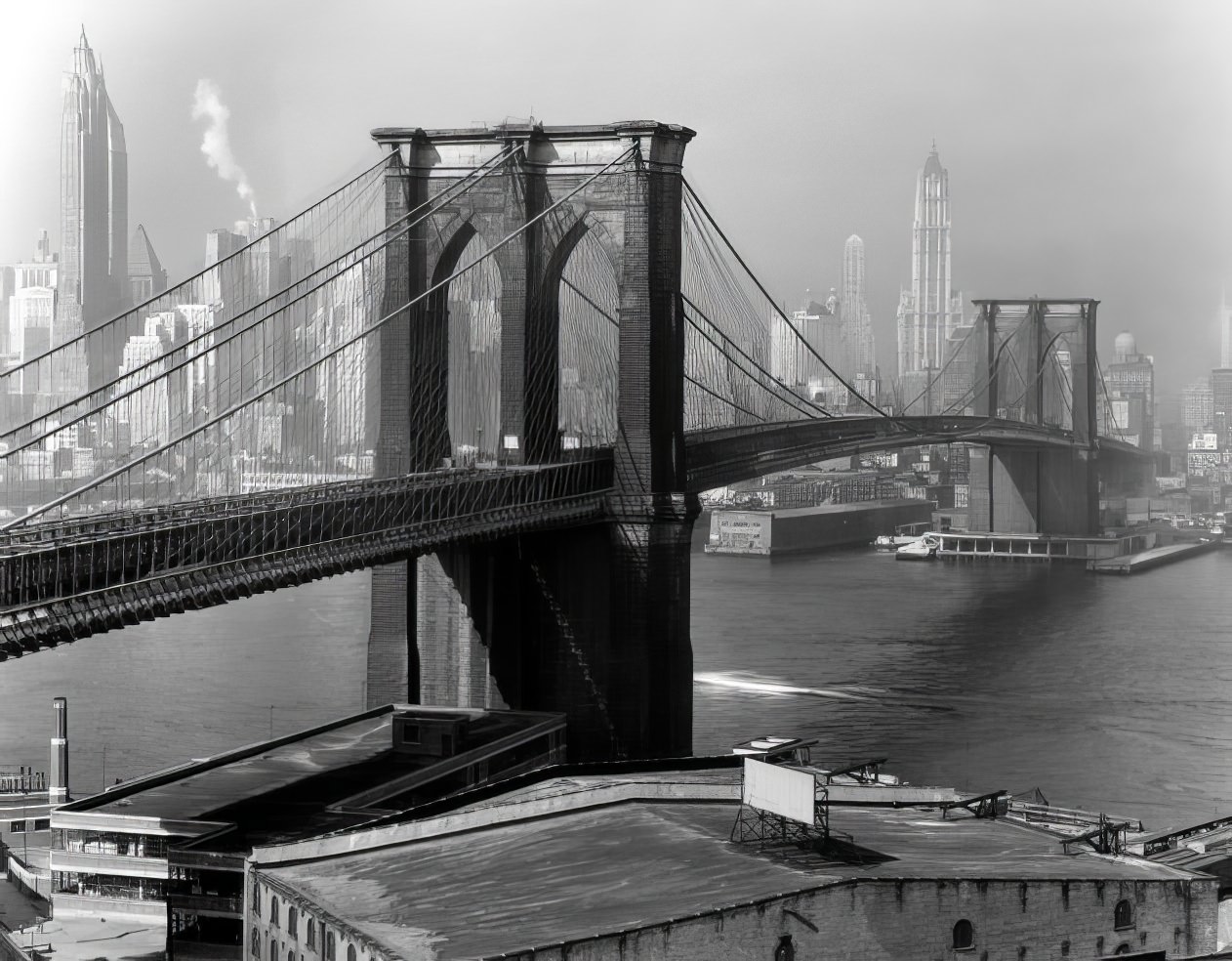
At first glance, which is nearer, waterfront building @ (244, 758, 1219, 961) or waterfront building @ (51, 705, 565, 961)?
waterfront building @ (244, 758, 1219, 961)

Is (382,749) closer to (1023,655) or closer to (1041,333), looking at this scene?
(1023,655)

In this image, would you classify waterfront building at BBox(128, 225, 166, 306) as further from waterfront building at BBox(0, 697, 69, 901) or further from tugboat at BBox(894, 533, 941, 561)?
waterfront building at BBox(0, 697, 69, 901)

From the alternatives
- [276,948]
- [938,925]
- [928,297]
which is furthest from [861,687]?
[928,297]

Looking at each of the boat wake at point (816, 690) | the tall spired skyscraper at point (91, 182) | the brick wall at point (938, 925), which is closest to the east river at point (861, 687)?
the boat wake at point (816, 690)

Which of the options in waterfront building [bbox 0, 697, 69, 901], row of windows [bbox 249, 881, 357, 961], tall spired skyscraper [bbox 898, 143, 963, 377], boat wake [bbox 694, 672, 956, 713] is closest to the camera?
row of windows [bbox 249, 881, 357, 961]

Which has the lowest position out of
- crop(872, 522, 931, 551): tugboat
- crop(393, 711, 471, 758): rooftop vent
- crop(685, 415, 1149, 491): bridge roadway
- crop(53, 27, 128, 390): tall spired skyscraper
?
crop(393, 711, 471, 758): rooftop vent

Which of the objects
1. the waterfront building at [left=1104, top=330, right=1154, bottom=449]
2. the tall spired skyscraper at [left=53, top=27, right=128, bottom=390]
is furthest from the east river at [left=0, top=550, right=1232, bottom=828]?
the waterfront building at [left=1104, top=330, right=1154, bottom=449]

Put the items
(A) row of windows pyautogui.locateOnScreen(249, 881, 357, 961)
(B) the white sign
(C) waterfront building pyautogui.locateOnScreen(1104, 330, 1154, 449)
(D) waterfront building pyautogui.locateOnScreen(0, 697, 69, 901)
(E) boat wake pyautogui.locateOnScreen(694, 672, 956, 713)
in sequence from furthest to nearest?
1. (C) waterfront building pyautogui.locateOnScreen(1104, 330, 1154, 449)
2. (E) boat wake pyautogui.locateOnScreen(694, 672, 956, 713)
3. (D) waterfront building pyautogui.locateOnScreen(0, 697, 69, 901)
4. (B) the white sign
5. (A) row of windows pyautogui.locateOnScreen(249, 881, 357, 961)

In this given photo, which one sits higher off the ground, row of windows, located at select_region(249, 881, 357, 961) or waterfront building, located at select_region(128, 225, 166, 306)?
waterfront building, located at select_region(128, 225, 166, 306)
